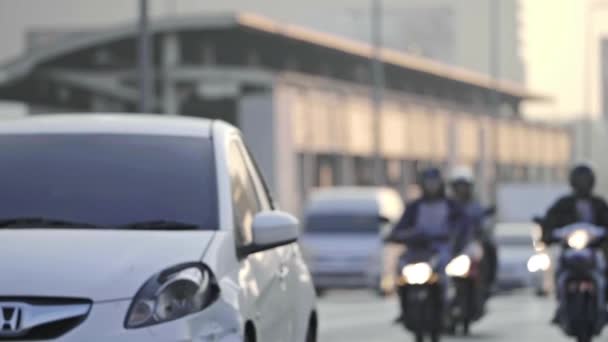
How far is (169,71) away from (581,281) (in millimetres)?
48973

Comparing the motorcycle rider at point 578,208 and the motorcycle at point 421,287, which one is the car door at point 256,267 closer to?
the motorcycle rider at point 578,208

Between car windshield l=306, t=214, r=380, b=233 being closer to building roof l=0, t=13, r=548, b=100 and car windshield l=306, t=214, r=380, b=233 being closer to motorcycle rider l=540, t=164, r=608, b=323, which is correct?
motorcycle rider l=540, t=164, r=608, b=323

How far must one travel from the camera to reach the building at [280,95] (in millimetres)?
59156

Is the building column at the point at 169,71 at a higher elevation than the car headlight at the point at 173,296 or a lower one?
higher

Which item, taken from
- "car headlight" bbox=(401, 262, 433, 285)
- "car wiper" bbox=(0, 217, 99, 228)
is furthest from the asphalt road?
"car wiper" bbox=(0, 217, 99, 228)

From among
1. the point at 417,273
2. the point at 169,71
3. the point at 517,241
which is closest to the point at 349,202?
the point at 517,241

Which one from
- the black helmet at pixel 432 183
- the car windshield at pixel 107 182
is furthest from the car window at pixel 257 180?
the black helmet at pixel 432 183

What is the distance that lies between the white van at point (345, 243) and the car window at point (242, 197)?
29.7 meters

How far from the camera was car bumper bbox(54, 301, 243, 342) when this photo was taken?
276 inches

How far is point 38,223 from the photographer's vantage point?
26.0 feet

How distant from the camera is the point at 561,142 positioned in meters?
113

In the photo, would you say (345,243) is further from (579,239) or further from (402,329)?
(579,239)

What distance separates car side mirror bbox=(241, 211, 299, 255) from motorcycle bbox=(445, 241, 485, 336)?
1163 cm

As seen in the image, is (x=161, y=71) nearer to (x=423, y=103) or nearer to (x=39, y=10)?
(x=423, y=103)
